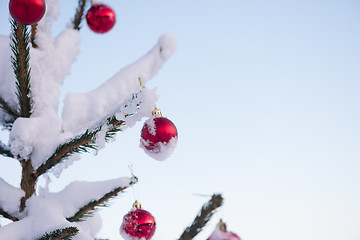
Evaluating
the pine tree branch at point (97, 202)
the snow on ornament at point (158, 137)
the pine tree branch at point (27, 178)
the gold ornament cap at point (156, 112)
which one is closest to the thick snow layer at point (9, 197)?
the pine tree branch at point (27, 178)

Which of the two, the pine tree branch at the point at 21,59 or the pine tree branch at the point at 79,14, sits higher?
the pine tree branch at the point at 79,14

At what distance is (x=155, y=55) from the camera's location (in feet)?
7.72

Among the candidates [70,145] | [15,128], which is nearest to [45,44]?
[15,128]

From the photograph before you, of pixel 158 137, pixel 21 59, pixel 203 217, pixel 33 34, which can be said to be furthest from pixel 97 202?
pixel 33 34

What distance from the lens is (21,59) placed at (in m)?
1.61

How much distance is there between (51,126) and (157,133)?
2.55 feet

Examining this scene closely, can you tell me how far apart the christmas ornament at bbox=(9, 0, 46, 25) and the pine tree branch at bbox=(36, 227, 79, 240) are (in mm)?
1027

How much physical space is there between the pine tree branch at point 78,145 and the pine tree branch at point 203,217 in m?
0.61

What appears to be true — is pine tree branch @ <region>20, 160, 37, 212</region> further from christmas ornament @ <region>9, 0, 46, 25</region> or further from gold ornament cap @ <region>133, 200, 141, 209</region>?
christmas ornament @ <region>9, 0, 46, 25</region>

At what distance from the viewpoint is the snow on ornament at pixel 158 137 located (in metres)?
1.46

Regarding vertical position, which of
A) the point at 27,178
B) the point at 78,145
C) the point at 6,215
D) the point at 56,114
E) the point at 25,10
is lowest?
the point at 6,215

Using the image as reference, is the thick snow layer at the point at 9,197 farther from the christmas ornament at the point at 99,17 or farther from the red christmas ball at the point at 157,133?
the christmas ornament at the point at 99,17

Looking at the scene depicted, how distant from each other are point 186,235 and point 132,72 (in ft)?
4.41

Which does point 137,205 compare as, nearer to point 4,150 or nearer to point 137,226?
point 137,226
